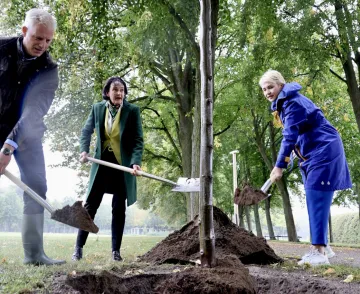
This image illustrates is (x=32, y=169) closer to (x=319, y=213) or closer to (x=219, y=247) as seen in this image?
(x=219, y=247)

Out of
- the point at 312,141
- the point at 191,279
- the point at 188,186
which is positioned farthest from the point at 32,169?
the point at 312,141

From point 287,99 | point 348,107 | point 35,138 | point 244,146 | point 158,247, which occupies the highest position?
point 348,107

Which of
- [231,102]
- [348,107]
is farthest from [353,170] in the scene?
[231,102]

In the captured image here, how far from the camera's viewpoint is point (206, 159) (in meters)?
3.07

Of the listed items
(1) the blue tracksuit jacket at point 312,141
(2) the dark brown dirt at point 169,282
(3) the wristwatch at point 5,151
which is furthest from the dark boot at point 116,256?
(1) the blue tracksuit jacket at point 312,141

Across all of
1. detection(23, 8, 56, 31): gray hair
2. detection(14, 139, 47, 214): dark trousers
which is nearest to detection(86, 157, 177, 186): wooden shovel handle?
detection(14, 139, 47, 214): dark trousers

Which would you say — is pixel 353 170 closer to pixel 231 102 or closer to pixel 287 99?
pixel 231 102

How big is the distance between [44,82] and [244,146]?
1742 centimetres

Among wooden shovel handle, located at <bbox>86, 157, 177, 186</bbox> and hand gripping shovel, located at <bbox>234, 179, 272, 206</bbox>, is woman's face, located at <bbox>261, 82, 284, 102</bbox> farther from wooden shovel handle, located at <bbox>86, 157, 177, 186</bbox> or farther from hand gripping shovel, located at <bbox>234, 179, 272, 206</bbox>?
wooden shovel handle, located at <bbox>86, 157, 177, 186</bbox>

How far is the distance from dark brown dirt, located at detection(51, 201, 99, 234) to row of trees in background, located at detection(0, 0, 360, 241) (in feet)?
14.2

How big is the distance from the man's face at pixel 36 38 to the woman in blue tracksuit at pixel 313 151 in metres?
2.43

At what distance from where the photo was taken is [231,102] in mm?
14797

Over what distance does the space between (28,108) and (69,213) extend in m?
1.04

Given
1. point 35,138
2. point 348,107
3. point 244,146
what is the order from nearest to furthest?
point 35,138, point 348,107, point 244,146
